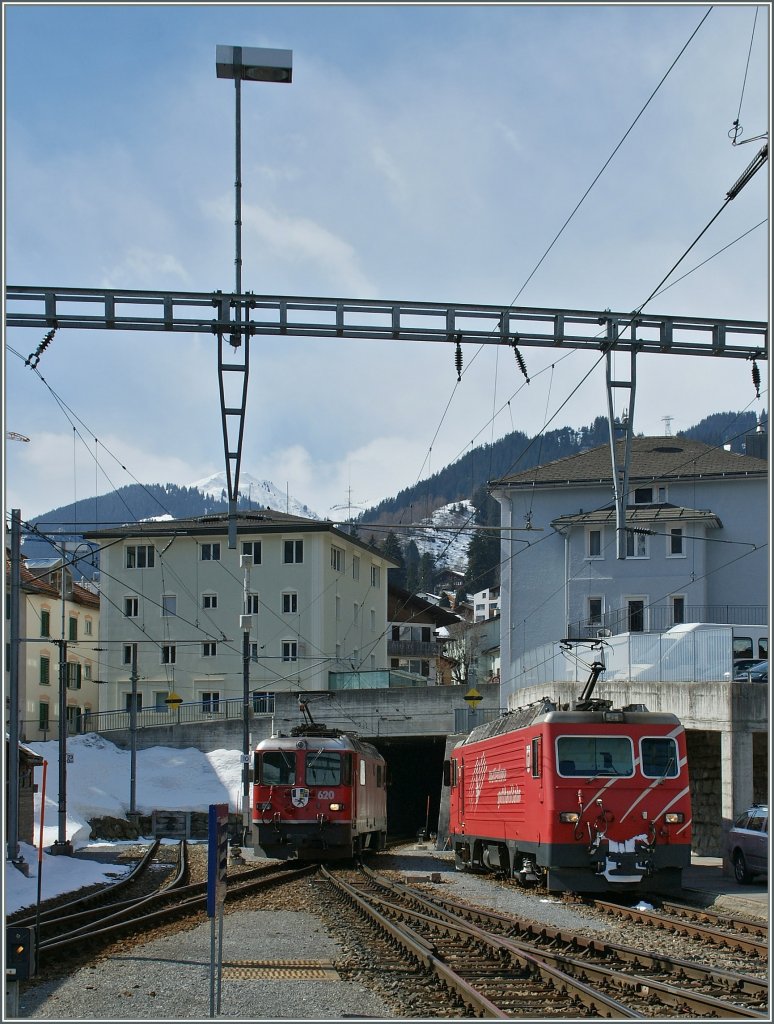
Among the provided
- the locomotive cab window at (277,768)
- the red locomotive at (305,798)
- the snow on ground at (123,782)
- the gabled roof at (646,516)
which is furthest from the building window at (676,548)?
the locomotive cab window at (277,768)

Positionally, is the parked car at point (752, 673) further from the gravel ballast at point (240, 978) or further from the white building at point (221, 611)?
the white building at point (221, 611)

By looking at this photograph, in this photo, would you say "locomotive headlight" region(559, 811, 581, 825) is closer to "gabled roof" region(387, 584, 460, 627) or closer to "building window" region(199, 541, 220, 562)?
"building window" region(199, 541, 220, 562)

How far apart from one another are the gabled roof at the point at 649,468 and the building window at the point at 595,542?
211 centimetres

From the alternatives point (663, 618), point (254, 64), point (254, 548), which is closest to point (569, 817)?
point (254, 64)

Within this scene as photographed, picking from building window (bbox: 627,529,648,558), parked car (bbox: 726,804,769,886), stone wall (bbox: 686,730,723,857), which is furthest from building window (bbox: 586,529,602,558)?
parked car (bbox: 726,804,769,886)

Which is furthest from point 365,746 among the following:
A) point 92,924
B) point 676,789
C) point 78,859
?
point 92,924

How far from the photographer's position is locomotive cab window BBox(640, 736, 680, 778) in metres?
17.9

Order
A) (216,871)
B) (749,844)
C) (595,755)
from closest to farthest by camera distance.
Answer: (216,871) → (595,755) → (749,844)

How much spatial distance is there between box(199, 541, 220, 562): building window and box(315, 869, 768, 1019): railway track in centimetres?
4772

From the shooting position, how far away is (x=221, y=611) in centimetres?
6131

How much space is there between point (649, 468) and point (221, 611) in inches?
881

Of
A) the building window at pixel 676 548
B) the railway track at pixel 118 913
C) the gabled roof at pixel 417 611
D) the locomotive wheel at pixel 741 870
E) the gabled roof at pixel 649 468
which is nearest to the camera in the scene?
the railway track at pixel 118 913

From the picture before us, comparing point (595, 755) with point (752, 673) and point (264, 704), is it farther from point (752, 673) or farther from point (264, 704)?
point (264, 704)

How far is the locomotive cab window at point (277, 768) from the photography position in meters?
25.8
